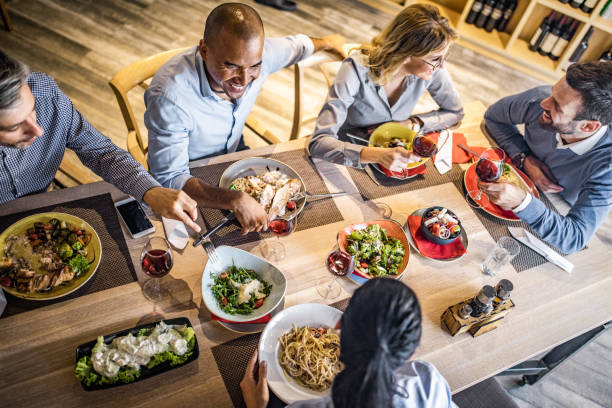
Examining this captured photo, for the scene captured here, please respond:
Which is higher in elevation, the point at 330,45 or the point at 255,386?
the point at 330,45

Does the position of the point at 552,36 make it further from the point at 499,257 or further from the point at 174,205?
the point at 174,205

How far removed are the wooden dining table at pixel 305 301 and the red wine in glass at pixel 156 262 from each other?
82 mm

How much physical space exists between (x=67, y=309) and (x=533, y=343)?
1.59m

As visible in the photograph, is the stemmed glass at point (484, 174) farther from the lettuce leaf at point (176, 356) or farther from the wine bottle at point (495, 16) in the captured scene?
the wine bottle at point (495, 16)

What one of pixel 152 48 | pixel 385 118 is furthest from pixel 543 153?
pixel 152 48

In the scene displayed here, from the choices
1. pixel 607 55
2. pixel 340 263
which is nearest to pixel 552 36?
pixel 607 55

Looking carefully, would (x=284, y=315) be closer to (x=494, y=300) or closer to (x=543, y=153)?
(x=494, y=300)

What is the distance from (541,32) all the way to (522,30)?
0.22m

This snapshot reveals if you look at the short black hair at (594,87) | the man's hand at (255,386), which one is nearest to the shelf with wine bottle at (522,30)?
the short black hair at (594,87)

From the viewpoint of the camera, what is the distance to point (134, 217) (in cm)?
155

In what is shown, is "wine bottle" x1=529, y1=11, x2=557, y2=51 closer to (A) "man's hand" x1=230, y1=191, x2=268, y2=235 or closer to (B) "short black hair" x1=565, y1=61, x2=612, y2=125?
(B) "short black hair" x1=565, y1=61, x2=612, y2=125

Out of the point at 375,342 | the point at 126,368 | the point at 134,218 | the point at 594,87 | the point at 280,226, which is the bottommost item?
the point at 126,368

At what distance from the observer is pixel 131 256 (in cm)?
149

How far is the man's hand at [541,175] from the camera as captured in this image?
196 centimetres
